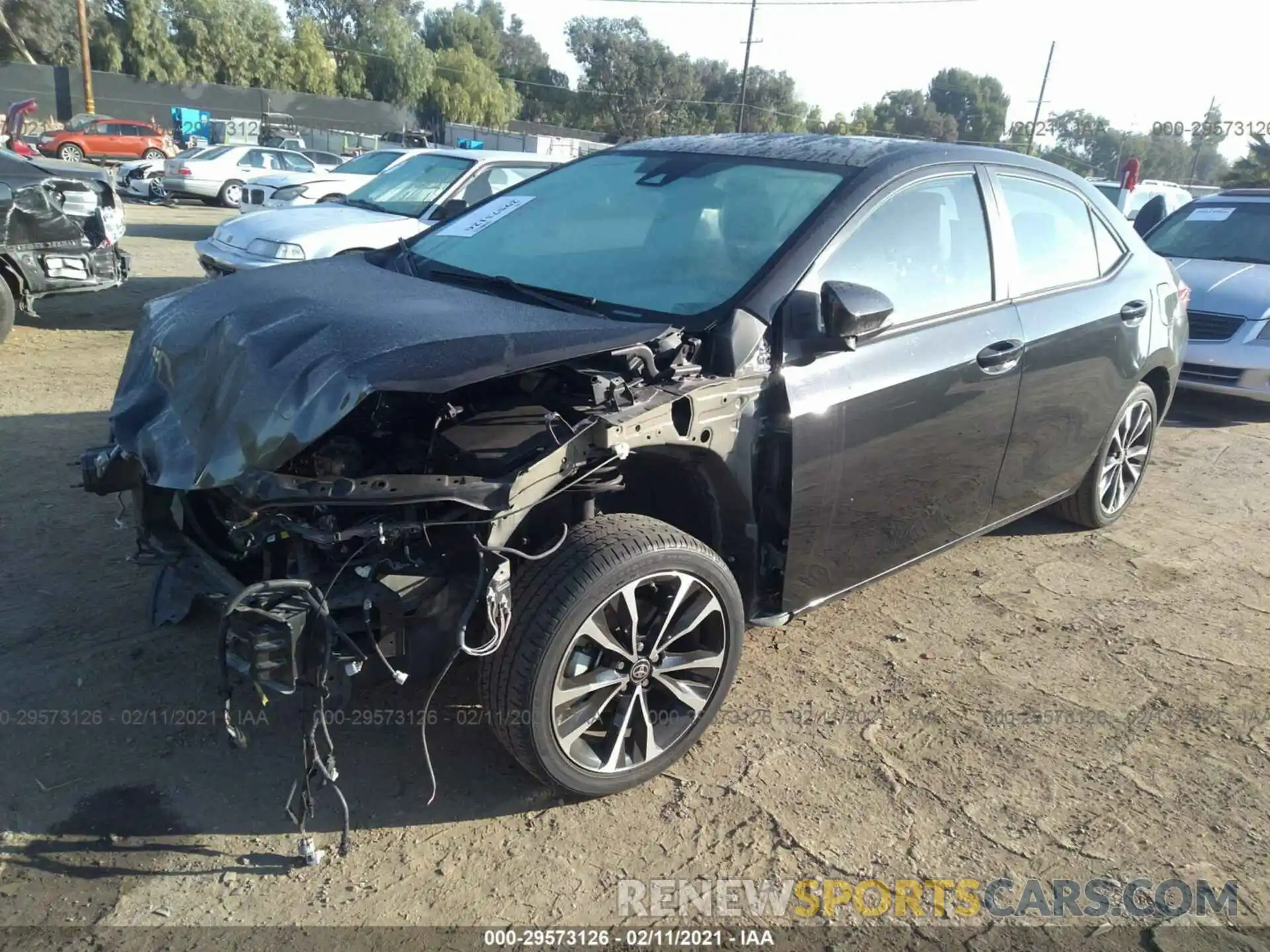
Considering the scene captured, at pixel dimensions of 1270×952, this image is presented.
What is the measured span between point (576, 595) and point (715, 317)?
1020 millimetres

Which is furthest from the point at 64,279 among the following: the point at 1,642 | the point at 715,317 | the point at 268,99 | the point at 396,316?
the point at 268,99

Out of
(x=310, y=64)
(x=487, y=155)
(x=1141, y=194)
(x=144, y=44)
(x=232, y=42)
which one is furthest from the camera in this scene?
(x=310, y=64)

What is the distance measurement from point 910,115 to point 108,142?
49.2 meters

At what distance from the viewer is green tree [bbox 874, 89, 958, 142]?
56.9 m

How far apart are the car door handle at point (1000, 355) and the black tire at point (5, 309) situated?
710 cm

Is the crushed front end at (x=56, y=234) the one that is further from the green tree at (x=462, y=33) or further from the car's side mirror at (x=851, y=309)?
the green tree at (x=462, y=33)

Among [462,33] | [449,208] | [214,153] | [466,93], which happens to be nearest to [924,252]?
[449,208]

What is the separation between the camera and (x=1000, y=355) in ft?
11.7

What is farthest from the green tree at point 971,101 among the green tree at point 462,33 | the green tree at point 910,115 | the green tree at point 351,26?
the green tree at point 351,26

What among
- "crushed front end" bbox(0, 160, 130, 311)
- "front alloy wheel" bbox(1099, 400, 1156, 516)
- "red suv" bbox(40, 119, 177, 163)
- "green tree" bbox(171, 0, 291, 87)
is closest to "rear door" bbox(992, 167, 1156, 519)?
"front alloy wheel" bbox(1099, 400, 1156, 516)

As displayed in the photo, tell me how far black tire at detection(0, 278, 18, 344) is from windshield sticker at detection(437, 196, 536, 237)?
4.94 metres

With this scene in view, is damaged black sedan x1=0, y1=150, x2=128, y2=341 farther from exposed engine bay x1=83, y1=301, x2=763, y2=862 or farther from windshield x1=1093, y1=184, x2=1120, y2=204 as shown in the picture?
windshield x1=1093, y1=184, x2=1120, y2=204

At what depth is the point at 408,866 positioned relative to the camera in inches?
99.0

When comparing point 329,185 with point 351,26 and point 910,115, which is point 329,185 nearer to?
point 910,115
